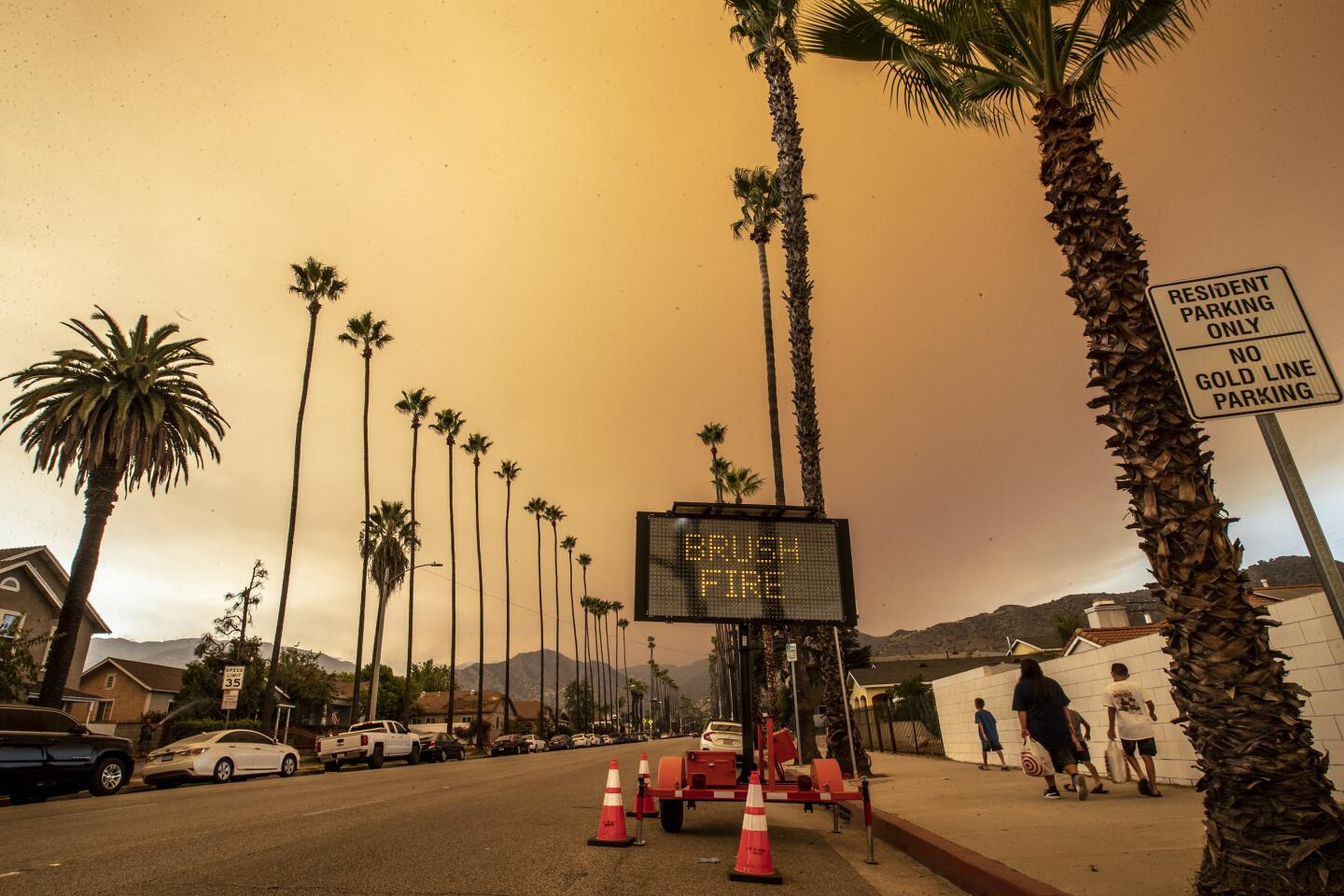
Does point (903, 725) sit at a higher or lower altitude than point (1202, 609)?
lower

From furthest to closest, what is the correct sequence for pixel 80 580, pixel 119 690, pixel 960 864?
pixel 119 690
pixel 80 580
pixel 960 864

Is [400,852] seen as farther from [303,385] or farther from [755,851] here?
[303,385]

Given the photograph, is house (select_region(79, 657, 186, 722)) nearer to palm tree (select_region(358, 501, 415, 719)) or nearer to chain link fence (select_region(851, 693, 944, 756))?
palm tree (select_region(358, 501, 415, 719))

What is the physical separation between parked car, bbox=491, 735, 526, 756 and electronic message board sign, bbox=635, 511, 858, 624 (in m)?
40.6

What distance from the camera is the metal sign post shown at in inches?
122

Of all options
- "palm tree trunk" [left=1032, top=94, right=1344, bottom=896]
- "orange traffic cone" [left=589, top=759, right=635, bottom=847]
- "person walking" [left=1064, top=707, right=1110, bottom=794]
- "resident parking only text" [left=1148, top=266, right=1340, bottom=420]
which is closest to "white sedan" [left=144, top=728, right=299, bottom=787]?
"orange traffic cone" [left=589, top=759, right=635, bottom=847]

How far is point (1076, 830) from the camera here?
6.65 metres

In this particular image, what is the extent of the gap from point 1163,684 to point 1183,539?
7.50m

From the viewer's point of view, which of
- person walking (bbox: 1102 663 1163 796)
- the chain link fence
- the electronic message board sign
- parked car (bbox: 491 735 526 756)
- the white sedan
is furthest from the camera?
parked car (bbox: 491 735 526 756)

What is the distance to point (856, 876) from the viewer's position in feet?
19.9

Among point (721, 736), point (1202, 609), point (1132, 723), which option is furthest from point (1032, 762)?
point (721, 736)

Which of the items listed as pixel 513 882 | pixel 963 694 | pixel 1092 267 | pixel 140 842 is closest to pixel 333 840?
pixel 140 842

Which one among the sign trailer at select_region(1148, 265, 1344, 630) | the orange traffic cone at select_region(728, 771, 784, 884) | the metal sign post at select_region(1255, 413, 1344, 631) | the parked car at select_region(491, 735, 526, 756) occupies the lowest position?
the parked car at select_region(491, 735, 526, 756)

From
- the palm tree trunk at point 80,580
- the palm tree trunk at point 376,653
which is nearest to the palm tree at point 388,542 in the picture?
the palm tree trunk at point 376,653
